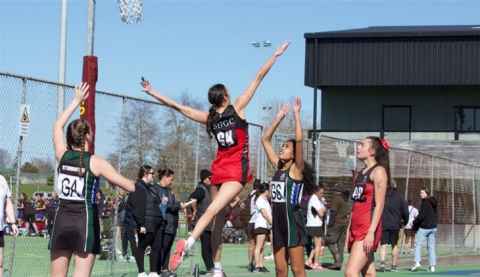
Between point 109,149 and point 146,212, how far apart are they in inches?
50.4

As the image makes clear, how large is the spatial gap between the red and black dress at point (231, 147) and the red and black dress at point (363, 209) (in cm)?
152

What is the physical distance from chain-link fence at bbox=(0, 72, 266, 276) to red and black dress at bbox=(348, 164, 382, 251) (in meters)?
5.68

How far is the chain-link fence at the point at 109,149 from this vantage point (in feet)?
51.1

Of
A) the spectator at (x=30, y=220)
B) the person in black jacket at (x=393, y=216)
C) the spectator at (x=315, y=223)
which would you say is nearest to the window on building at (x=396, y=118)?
the spectator at (x=30, y=220)

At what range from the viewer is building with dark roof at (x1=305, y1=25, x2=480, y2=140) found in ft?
161

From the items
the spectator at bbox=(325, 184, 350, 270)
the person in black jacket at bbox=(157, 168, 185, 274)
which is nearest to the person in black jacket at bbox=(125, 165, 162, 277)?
the person in black jacket at bbox=(157, 168, 185, 274)

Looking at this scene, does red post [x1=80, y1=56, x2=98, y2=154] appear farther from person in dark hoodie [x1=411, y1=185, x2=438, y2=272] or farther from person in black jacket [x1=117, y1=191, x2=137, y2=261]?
person in dark hoodie [x1=411, y1=185, x2=438, y2=272]

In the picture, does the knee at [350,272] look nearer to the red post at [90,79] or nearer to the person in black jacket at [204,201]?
the red post at [90,79]

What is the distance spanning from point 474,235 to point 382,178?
86.2 ft

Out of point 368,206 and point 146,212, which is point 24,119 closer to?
point 146,212

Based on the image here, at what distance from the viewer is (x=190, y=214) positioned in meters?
20.7

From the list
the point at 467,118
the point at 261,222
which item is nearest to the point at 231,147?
the point at 261,222

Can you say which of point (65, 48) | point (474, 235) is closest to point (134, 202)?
point (65, 48)

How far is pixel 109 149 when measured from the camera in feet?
58.3
